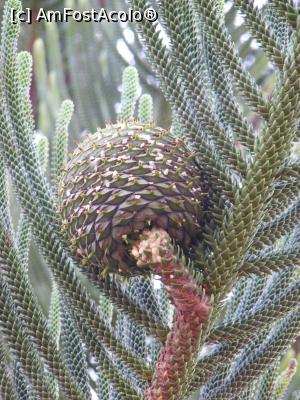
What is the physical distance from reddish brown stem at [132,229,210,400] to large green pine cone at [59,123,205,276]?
3 cm

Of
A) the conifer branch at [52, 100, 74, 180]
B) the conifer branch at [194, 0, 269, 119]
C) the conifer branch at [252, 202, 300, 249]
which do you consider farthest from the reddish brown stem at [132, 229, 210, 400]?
the conifer branch at [52, 100, 74, 180]

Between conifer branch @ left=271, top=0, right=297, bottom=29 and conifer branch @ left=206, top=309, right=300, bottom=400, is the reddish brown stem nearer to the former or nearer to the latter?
conifer branch @ left=206, top=309, right=300, bottom=400

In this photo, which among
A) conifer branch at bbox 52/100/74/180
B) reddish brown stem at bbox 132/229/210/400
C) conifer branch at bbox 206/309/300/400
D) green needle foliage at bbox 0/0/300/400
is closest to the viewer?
reddish brown stem at bbox 132/229/210/400

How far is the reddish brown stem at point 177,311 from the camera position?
707 mm

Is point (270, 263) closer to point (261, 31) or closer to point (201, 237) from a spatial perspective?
point (201, 237)

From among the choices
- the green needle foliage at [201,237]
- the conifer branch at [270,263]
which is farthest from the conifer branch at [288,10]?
the conifer branch at [270,263]

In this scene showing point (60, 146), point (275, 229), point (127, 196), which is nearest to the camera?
point (127, 196)

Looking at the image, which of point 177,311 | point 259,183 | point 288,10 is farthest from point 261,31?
point 177,311

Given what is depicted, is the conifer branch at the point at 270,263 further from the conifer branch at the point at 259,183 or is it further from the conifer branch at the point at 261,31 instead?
the conifer branch at the point at 261,31

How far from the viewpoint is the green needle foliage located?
2.67ft

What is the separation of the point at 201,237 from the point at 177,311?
11 centimetres

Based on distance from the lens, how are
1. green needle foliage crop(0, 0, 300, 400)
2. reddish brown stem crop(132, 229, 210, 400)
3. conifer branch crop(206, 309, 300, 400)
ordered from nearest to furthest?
reddish brown stem crop(132, 229, 210, 400), green needle foliage crop(0, 0, 300, 400), conifer branch crop(206, 309, 300, 400)

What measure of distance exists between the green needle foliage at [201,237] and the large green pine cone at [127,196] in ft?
0.14

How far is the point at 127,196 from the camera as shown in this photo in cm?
79
